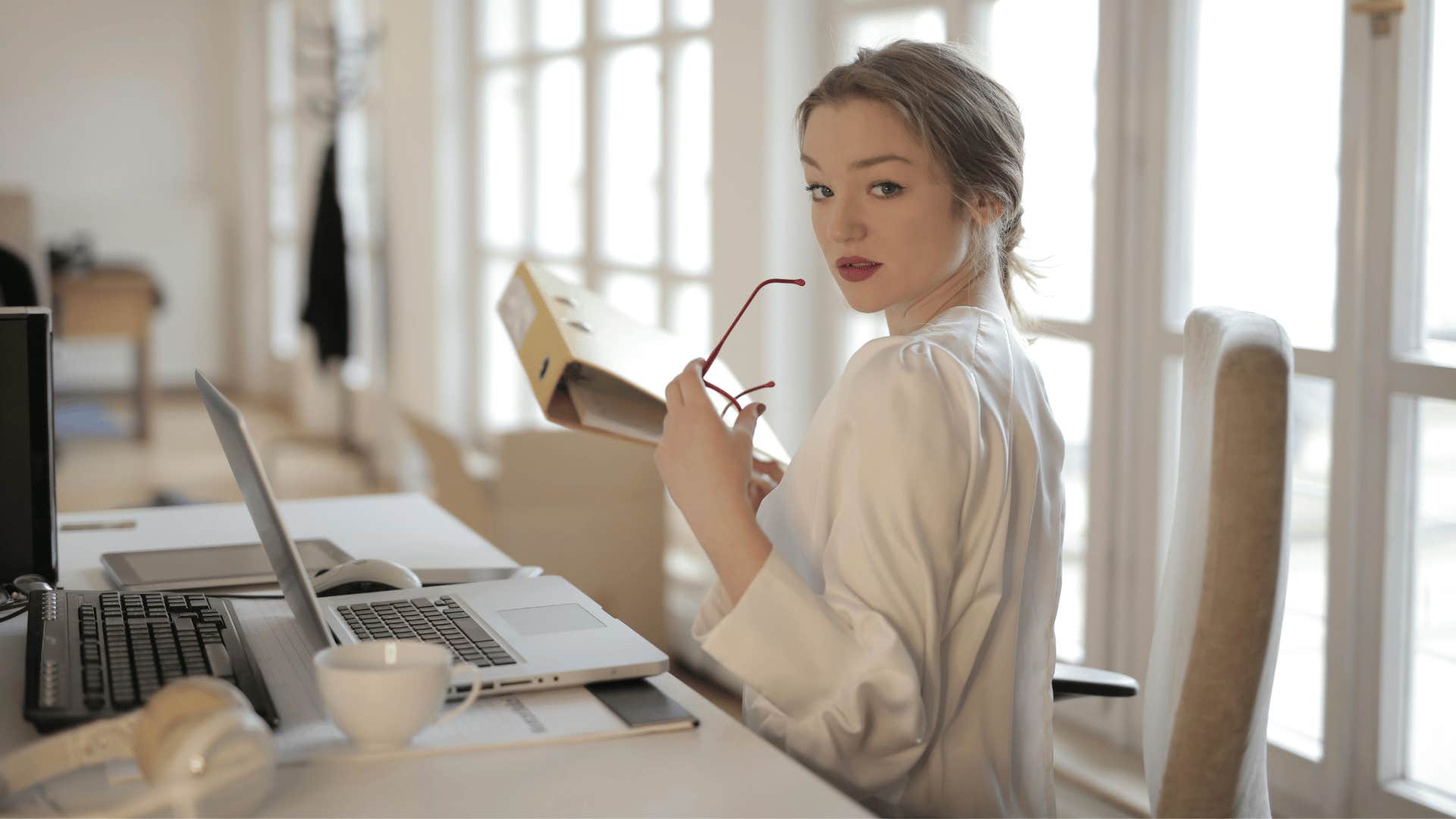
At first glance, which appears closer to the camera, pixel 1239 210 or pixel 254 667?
pixel 254 667

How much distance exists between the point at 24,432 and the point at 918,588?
3.00ft

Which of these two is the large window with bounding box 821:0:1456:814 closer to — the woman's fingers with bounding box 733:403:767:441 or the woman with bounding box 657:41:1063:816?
the woman with bounding box 657:41:1063:816

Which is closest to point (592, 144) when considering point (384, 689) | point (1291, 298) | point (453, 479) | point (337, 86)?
point (453, 479)

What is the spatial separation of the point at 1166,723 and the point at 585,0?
3.32m

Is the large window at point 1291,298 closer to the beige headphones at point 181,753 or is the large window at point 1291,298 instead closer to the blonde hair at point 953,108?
the blonde hair at point 953,108

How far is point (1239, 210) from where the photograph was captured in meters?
2.22

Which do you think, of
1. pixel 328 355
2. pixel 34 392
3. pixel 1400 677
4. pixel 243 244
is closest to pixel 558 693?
pixel 34 392

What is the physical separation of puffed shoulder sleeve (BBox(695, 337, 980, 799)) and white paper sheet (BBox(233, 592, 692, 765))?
9 cm

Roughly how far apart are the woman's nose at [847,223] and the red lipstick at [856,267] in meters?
0.03

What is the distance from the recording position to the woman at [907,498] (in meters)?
1.12

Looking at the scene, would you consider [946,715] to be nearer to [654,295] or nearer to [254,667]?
[254,667]

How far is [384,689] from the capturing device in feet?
3.24

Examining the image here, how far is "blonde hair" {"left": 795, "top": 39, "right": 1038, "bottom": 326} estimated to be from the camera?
124 centimetres

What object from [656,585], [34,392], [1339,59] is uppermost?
[1339,59]
